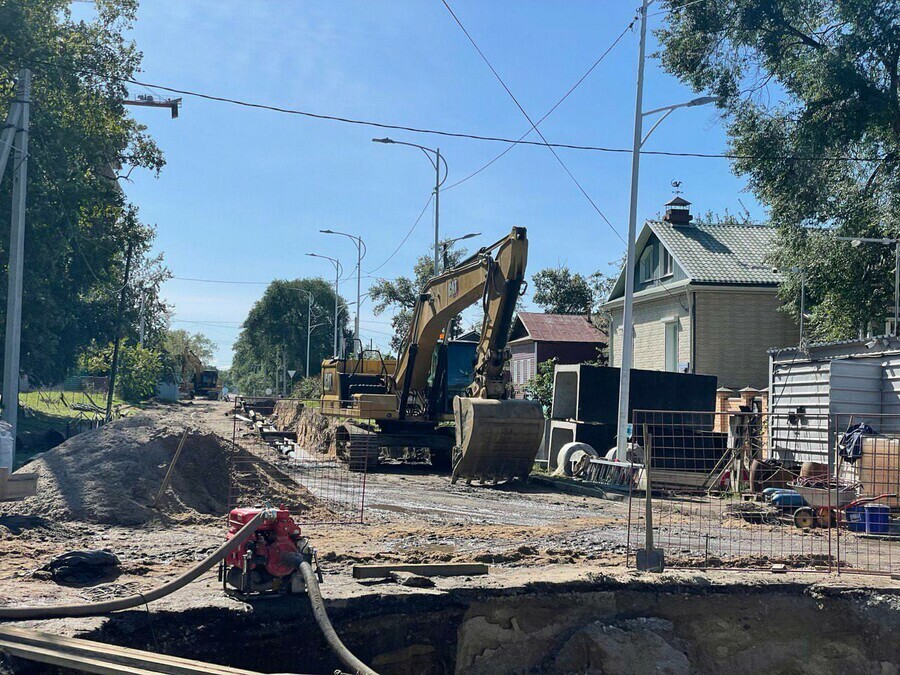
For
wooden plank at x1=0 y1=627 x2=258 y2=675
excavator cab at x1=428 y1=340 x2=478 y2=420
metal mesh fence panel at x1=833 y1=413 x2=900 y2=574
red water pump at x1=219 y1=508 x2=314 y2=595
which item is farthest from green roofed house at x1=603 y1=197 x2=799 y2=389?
wooden plank at x1=0 y1=627 x2=258 y2=675

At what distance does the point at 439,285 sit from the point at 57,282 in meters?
15.3

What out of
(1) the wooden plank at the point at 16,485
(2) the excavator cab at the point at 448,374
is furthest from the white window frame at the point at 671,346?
(1) the wooden plank at the point at 16,485

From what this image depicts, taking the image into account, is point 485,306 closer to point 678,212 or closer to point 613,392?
point 613,392

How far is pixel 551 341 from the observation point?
40250mm

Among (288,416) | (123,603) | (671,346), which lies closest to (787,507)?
(123,603)

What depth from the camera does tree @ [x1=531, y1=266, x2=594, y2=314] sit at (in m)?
Answer: 54.8

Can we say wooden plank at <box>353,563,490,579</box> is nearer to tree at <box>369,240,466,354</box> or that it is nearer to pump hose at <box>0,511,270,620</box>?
pump hose at <box>0,511,270,620</box>

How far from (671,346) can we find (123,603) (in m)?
25.8

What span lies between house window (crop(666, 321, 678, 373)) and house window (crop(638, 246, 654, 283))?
2607 millimetres

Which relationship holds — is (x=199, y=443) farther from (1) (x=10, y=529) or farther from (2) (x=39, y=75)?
(2) (x=39, y=75)

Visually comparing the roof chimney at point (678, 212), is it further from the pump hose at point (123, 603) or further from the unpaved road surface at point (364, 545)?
the pump hose at point (123, 603)

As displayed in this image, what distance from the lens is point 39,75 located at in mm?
23016

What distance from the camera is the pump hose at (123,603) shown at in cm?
599

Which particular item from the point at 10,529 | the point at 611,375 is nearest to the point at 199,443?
the point at 10,529
